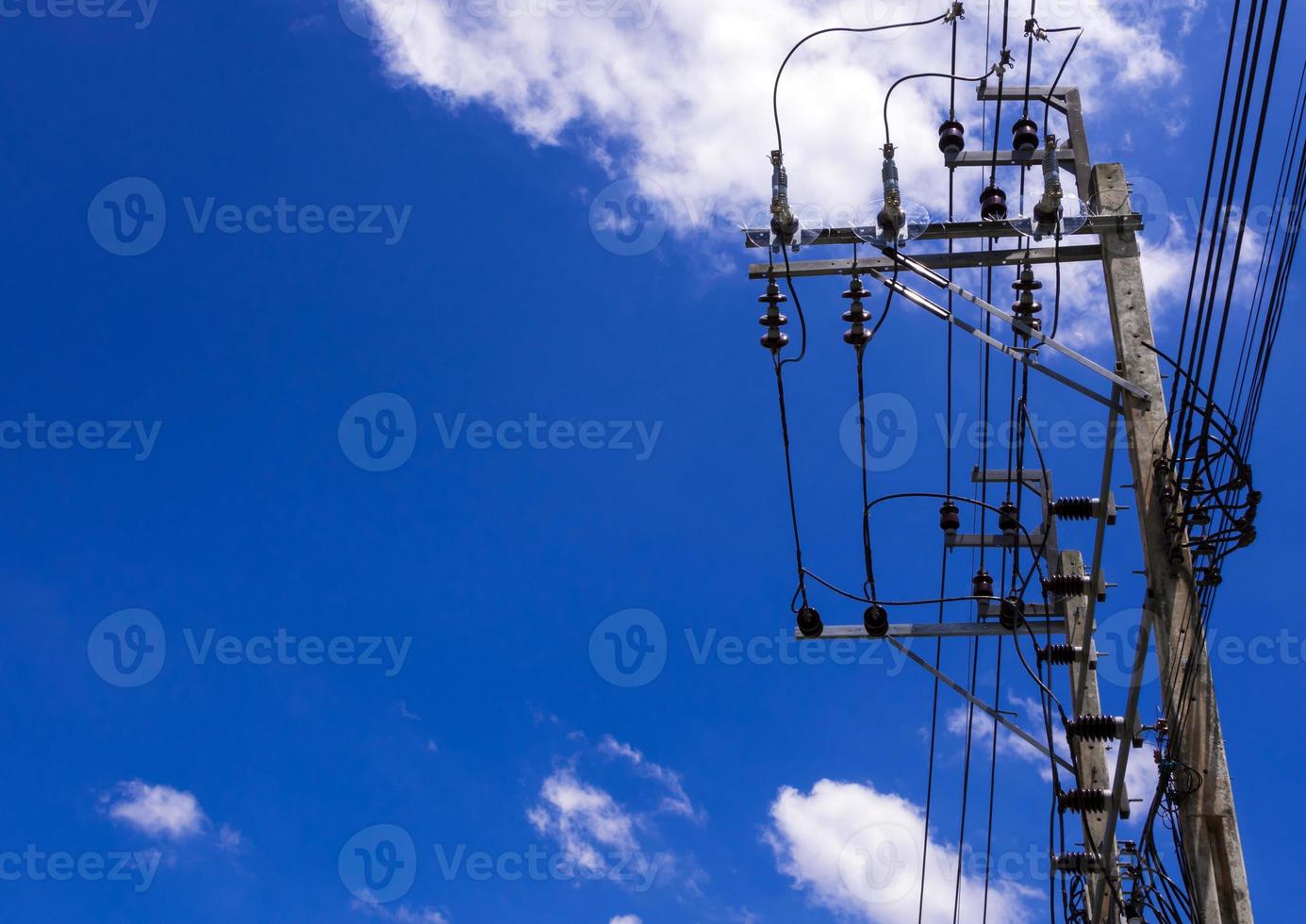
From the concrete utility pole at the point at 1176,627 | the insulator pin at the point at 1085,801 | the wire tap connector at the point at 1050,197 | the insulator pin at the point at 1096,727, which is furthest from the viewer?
the insulator pin at the point at 1085,801

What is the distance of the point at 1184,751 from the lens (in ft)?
22.4

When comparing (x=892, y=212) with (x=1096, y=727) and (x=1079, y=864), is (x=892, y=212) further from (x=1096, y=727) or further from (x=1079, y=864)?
(x=1079, y=864)

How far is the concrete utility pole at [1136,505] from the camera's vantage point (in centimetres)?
675

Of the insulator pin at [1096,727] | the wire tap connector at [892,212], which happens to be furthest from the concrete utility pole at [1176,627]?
the insulator pin at [1096,727]

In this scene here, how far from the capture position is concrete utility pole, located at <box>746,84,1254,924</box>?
675 cm

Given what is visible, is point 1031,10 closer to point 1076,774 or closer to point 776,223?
point 776,223

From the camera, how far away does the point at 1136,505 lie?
7449 mm

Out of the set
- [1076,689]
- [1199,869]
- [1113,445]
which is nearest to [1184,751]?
[1199,869]

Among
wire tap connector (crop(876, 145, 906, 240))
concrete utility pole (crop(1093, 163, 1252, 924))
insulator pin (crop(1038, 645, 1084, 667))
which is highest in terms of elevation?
wire tap connector (crop(876, 145, 906, 240))

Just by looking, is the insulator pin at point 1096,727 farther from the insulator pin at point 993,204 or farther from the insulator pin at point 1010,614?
the insulator pin at point 993,204

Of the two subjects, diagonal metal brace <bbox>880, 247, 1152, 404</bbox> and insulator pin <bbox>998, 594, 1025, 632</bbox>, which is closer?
diagonal metal brace <bbox>880, 247, 1152, 404</bbox>

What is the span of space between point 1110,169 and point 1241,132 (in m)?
2.36

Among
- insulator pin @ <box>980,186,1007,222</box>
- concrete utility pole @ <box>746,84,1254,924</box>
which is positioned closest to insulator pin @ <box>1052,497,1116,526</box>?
concrete utility pole @ <box>746,84,1254,924</box>

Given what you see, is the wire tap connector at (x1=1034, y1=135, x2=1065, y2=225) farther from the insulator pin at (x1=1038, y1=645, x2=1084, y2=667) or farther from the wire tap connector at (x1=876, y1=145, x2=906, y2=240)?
the insulator pin at (x1=1038, y1=645, x2=1084, y2=667)
